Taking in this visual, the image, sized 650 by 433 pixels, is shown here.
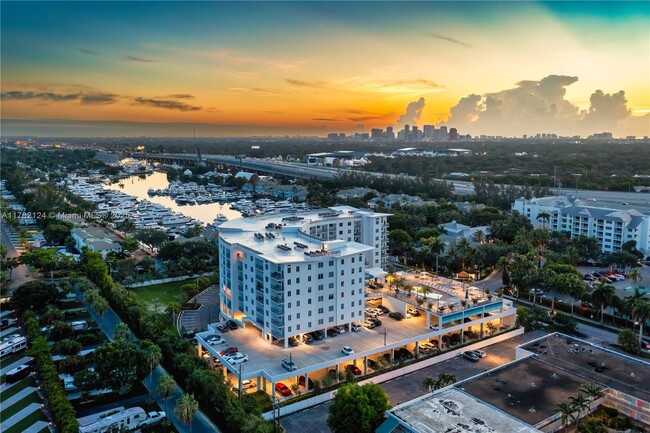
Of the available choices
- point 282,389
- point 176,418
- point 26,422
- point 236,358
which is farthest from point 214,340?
→ point 26,422

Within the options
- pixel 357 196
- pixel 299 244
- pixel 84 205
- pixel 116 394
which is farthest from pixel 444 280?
pixel 84 205

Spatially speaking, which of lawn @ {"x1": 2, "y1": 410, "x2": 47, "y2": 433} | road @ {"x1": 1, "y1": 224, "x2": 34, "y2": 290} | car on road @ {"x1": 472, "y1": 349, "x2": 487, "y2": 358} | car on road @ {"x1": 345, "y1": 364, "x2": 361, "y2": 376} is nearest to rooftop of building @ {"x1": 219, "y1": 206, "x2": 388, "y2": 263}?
car on road @ {"x1": 345, "y1": 364, "x2": 361, "y2": 376}

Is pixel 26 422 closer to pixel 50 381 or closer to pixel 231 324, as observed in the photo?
pixel 50 381

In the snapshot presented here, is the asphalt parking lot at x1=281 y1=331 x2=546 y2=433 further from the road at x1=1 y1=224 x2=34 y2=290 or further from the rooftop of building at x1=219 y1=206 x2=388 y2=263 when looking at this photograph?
the road at x1=1 y1=224 x2=34 y2=290

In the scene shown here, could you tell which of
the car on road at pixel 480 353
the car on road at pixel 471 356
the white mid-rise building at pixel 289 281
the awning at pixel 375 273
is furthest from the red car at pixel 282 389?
the awning at pixel 375 273

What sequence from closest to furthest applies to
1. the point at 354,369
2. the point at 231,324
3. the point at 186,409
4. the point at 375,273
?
the point at 186,409 → the point at 354,369 → the point at 231,324 → the point at 375,273

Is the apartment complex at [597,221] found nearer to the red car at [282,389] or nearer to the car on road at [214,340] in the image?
the red car at [282,389]
